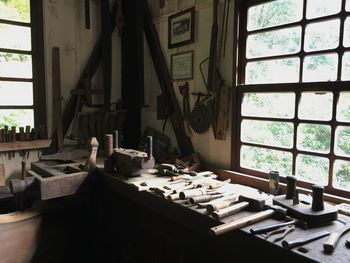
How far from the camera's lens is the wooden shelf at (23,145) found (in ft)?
8.90

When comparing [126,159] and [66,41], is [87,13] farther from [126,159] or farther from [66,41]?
[126,159]

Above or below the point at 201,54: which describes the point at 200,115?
below

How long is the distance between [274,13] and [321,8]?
346 millimetres

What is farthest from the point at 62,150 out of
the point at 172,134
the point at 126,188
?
the point at 126,188

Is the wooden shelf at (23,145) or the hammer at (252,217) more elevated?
the wooden shelf at (23,145)

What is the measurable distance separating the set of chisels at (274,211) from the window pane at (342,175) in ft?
1.27

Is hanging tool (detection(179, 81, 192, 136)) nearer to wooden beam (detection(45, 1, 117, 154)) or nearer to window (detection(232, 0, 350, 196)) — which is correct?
window (detection(232, 0, 350, 196))

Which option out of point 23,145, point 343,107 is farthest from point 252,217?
point 23,145

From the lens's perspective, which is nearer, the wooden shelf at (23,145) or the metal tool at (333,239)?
the metal tool at (333,239)

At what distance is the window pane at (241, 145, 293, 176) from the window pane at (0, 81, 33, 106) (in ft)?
6.68

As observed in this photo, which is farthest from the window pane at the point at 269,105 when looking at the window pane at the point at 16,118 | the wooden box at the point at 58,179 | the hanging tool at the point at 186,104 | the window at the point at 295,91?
the window pane at the point at 16,118

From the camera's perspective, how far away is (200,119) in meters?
2.69

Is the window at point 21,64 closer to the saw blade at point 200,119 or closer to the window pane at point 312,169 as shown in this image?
the saw blade at point 200,119

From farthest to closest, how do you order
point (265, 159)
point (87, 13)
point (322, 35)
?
point (87, 13) < point (265, 159) < point (322, 35)
